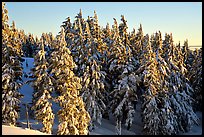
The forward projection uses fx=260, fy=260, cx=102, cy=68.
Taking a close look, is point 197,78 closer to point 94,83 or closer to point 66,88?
point 94,83

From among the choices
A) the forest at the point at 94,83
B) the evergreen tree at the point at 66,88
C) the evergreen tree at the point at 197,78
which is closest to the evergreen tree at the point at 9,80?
the forest at the point at 94,83

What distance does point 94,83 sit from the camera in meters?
32.8

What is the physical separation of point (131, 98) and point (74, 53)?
9.70m

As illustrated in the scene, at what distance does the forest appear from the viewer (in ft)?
86.4

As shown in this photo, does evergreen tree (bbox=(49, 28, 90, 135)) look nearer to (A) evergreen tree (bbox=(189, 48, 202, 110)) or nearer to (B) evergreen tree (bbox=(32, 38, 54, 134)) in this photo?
(B) evergreen tree (bbox=(32, 38, 54, 134))

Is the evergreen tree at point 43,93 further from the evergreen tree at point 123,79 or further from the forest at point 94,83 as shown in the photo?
the evergreen tree at point 123,79

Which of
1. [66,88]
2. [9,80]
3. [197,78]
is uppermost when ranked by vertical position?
[197,78]

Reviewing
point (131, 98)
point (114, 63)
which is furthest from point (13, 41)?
point (131, 98)

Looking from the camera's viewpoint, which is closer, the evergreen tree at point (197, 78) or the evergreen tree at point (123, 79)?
the evergreen tree at point (123, 79)

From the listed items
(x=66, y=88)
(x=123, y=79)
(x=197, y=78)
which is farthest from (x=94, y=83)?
(x=197, y=78)

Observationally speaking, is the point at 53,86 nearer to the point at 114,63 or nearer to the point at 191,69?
the point at 114,63

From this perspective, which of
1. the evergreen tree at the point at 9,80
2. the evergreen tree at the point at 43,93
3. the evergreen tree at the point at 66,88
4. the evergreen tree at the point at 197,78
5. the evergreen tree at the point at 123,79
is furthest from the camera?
the evergreen tree at the point at 197,78

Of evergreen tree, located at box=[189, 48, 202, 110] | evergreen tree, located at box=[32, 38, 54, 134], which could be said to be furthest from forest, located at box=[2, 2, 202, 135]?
evergreen tree, located at box=[189, 48, 202, 110]

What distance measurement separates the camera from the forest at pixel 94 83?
26.3 metres
